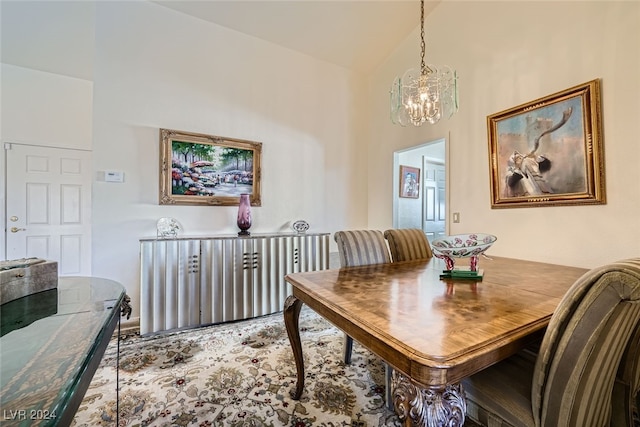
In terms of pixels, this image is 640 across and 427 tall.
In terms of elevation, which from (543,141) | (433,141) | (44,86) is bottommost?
(543,141)

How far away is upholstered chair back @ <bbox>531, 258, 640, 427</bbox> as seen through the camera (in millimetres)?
736

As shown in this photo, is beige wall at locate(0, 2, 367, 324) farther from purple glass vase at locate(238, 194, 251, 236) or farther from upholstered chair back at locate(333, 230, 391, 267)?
upholstered chair back at locate(333, 230, 391, 267)

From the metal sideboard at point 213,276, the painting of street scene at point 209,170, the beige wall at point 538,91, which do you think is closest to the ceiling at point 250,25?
the beige wall at point 538,91

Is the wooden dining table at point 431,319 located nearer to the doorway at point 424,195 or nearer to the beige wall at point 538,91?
the beige wall at point 538,91

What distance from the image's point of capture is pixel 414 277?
1.62m

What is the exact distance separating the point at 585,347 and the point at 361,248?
1399 millimetres

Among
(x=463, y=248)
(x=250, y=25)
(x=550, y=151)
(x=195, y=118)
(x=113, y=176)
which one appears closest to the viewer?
(x=463, y=248)

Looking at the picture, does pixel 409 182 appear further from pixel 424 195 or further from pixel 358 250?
pixel 358 250

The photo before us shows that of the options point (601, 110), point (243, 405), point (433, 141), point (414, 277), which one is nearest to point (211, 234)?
point (243, 405)

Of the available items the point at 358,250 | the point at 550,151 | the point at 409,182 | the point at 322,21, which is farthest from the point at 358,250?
the point at 322,21

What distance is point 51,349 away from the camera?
76cm

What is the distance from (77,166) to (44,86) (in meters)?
1.08

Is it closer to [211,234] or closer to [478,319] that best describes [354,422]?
[478,319]

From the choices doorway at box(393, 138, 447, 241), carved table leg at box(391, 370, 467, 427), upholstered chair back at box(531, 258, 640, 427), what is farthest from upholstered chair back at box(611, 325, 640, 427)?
doorway at box(393, 138, 447, 241)
